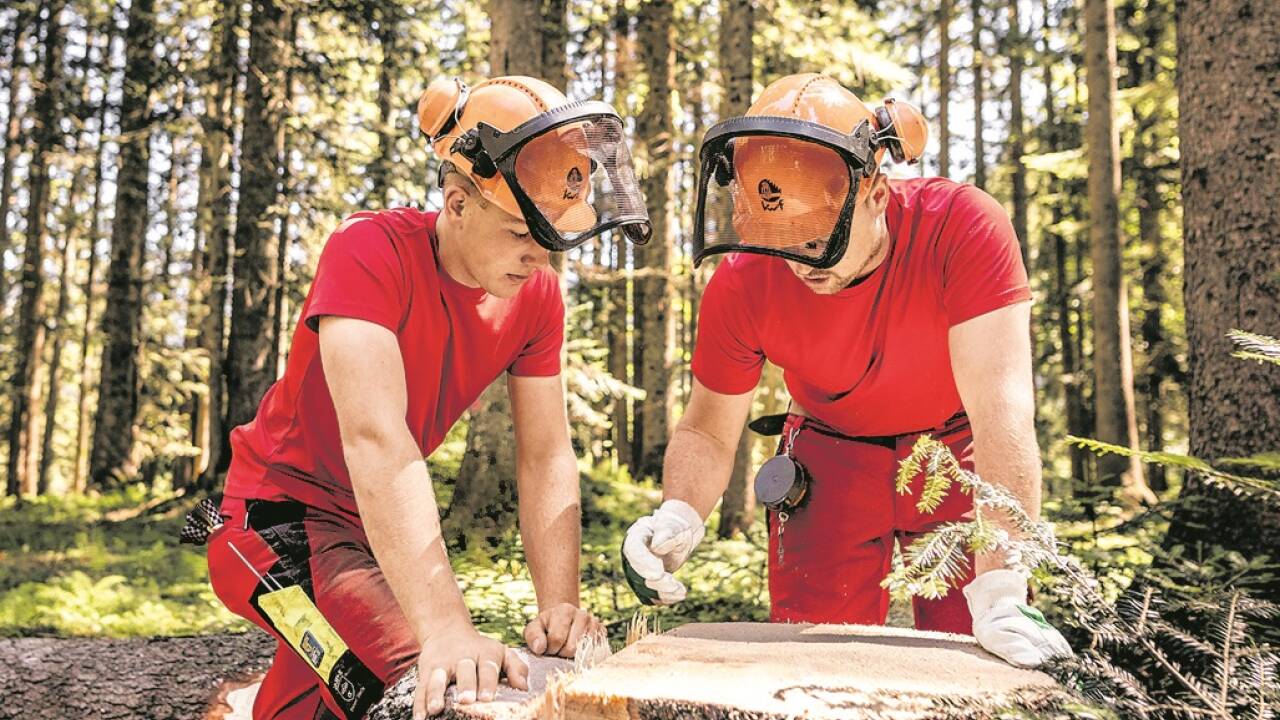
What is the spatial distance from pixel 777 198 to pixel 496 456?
5245 mm

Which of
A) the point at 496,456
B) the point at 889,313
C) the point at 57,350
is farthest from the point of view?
the point at 57,350

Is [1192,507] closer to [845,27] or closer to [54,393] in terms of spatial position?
[845,27]

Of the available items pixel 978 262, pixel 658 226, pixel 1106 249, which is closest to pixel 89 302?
pixel 658 226

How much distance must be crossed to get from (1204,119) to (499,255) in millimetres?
3445

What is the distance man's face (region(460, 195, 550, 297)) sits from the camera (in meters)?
2.71

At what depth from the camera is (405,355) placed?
9.03ft

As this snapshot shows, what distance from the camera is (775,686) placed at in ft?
6.20

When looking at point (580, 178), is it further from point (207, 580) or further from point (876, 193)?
point (207, 580)

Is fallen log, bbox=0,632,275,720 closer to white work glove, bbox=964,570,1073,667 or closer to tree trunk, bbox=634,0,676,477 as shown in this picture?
white work glove, bbox=964,570,1073,667

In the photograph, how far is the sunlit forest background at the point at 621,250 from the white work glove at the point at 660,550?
3.96 feet

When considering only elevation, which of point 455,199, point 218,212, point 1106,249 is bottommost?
point 455,199

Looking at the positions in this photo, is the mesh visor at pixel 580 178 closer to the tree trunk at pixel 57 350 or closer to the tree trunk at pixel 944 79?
the tree trunk at pixel 944 79

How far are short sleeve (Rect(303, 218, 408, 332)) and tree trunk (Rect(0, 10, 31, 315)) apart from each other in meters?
14.2

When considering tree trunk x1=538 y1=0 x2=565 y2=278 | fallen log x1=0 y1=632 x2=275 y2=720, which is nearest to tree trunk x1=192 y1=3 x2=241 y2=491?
tree trunk x1=538 y1=0 x2=565 y2=278
